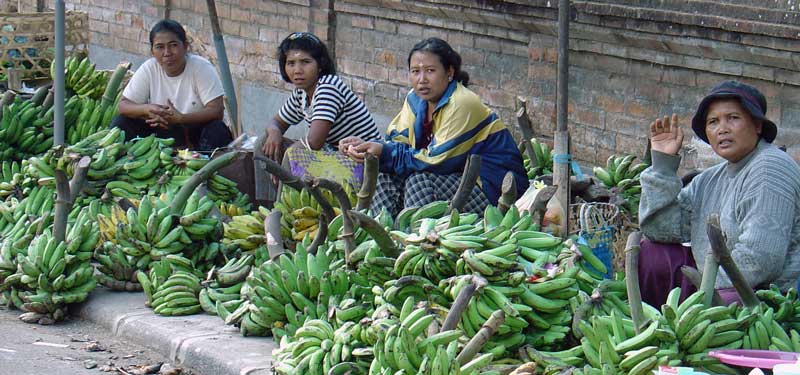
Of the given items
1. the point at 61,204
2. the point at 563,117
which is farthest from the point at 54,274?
the point at 563,117

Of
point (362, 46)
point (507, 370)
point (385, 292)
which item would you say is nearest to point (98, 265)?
point (385, 292)

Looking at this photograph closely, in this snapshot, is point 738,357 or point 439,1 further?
point 439,1

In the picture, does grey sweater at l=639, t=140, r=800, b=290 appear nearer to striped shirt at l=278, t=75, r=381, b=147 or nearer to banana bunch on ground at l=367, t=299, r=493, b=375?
banana bunch on ground at l=367, t=299, r=493, b=375

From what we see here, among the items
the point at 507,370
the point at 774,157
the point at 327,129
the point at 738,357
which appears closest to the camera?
the point at 738,357

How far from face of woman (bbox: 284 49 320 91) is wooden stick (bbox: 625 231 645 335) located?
345 cm

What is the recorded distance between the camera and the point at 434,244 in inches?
191

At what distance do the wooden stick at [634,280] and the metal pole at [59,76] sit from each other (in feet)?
14.0

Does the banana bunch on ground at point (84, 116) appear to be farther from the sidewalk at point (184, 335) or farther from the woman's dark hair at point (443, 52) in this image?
the woman's dark hair at point (443, 52)

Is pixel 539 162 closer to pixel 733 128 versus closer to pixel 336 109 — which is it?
pixel 336 109

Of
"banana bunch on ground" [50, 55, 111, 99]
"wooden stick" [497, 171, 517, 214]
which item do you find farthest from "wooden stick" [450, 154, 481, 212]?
"banana bunch on ground" [50, 55, 111, 99]

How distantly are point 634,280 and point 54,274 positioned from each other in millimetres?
3203

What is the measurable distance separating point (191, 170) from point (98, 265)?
942 millimetres

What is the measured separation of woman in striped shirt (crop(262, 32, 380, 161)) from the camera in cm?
732

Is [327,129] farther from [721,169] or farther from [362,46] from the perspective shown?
[362,46]
